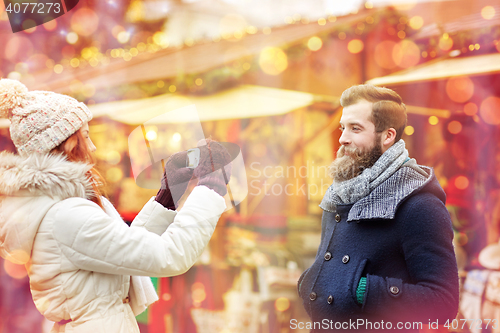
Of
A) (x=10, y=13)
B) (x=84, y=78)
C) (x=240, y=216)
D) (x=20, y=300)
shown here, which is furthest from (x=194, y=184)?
(x=20, y=300)

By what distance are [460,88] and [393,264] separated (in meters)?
1.91

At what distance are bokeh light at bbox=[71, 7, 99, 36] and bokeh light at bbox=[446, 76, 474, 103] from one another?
2.84 m

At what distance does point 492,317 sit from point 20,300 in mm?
4075

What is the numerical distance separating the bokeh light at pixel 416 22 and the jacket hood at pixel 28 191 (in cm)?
247

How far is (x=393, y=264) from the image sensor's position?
45.7 inches

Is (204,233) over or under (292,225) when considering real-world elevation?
over

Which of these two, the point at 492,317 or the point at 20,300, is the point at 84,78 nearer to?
the point at 20,300

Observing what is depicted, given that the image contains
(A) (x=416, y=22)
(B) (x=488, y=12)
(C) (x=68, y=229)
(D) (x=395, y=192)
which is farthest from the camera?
(A) (x=416, y=22)

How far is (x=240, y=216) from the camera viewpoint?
2762 millimetres

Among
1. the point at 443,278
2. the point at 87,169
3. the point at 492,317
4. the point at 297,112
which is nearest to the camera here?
the point at 443,278

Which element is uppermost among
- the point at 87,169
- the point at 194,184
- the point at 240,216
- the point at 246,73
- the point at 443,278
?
the point at 246,73

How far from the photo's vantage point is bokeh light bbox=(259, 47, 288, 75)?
2.67m

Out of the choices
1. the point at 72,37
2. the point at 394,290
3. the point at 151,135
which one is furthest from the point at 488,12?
the point at 72,37

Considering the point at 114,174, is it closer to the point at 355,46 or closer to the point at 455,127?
the point at 355,46
